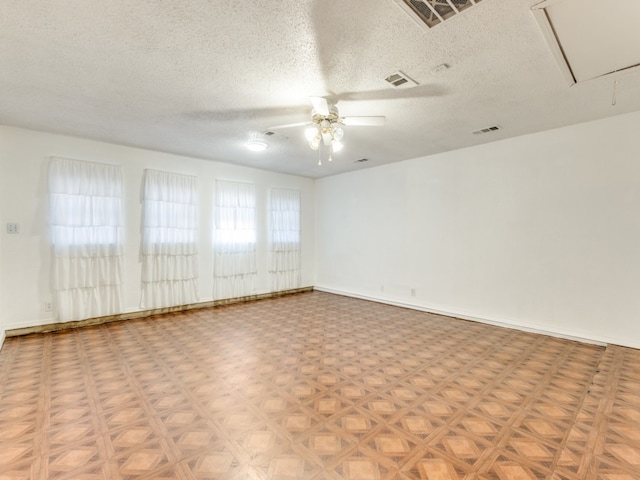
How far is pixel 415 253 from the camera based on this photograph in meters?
5.52

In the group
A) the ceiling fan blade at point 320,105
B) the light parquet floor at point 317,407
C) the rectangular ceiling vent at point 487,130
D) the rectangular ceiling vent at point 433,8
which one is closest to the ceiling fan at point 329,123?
the ceiling fan blade at point 320,105

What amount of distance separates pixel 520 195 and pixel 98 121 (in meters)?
5.71

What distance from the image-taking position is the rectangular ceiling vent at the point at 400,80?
2.62m

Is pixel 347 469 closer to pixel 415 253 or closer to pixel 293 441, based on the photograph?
pixel 293 441

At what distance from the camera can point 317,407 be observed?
2303 millimetres

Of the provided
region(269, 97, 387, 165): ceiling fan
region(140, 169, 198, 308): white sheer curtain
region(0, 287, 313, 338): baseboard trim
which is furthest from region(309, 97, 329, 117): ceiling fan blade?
region(0, 287, 313, 338): baseboard trim

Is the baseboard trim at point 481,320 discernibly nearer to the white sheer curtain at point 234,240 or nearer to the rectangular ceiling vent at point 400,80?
the white sheer curtain at point 234,240

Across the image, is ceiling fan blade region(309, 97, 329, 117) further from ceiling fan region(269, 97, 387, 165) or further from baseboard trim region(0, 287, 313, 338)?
baseboard trim region(0, 287, 313, 338)

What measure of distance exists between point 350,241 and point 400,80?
4241mm

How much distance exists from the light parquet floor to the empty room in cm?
2

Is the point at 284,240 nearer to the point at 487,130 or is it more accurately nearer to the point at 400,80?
the point at 487,130

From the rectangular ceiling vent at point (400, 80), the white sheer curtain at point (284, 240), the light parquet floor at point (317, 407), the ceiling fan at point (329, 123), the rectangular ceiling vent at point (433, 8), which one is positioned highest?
the rectangular ceiling vent at point (400, 80)

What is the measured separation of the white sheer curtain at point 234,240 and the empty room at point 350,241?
43 millimetres

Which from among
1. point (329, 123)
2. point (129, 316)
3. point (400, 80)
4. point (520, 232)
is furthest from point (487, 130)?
point (129, 316)
